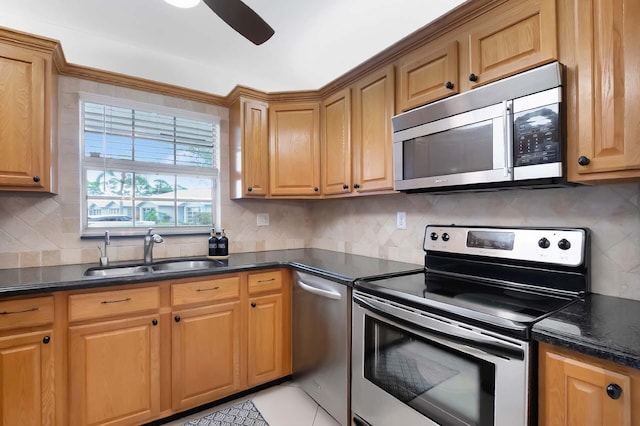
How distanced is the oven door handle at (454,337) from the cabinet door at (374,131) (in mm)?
810

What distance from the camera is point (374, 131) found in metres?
2.06

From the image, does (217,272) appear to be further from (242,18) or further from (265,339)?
(242,18)

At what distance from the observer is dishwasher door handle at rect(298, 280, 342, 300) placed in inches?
70.7

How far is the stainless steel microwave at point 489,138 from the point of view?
3.97 feet

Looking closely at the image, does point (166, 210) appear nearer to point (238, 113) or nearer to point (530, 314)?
point (238, 113)

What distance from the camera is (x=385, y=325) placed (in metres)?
1.48

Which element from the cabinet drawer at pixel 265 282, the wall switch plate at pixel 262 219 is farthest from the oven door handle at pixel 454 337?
the wall switch plate at pixel 262 219

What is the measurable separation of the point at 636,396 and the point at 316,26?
247 centimetres

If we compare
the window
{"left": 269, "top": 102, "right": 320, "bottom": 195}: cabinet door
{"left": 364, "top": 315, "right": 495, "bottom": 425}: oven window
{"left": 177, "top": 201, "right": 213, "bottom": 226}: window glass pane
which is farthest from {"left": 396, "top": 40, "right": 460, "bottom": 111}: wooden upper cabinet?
{"left": 177, "top": 201, "right": 213, "bottom": 226}: window glass pane

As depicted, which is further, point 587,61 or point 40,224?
point 40,224

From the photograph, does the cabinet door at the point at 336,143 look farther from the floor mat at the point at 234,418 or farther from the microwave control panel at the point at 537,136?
the floor mat at the point at 234,418

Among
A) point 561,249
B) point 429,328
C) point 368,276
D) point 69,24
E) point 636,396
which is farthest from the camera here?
point 69,24

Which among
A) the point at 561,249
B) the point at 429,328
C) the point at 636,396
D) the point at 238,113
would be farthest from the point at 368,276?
the point at 238,113

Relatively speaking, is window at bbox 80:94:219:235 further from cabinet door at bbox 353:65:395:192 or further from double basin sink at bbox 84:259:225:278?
cabinet door at bbox 353:65:395:192
